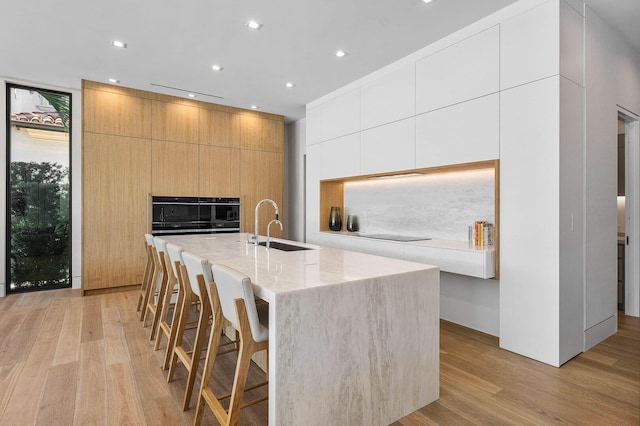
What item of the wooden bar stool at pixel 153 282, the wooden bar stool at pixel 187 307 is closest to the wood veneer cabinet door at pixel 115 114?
the wooden bar stool at pixel 153 282

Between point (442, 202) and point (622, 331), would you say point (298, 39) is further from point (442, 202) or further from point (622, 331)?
point (622, 331)

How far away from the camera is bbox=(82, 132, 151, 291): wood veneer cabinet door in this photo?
456 cm

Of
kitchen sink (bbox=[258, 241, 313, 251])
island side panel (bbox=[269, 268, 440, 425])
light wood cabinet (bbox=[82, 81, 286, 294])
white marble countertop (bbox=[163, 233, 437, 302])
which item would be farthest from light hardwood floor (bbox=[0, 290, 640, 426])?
light wood cabinet (bbox=[82, 81, 286, 294])

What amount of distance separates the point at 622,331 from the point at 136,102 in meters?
6.19

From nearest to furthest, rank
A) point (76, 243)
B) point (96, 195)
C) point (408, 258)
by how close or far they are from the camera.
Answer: point (408, 258)
point (96, 195)
point (76, 243)

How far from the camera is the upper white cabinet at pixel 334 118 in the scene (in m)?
4.52

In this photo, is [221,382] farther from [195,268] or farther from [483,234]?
[483,234]

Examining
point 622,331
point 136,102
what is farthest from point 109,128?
point 622,331

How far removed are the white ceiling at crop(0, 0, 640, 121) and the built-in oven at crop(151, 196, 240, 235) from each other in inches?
65.1

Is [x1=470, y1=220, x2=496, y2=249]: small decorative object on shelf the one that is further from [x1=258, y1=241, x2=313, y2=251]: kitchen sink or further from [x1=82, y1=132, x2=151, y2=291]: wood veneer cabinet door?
[x1=82, y1=132, x2=151, y2=291]: wood veneer cabinet door

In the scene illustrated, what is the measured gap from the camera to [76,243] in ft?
16.2

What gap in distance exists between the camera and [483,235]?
10.2 feet

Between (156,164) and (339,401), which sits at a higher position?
(156,164)

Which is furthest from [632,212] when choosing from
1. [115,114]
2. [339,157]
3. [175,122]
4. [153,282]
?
[115,114]
